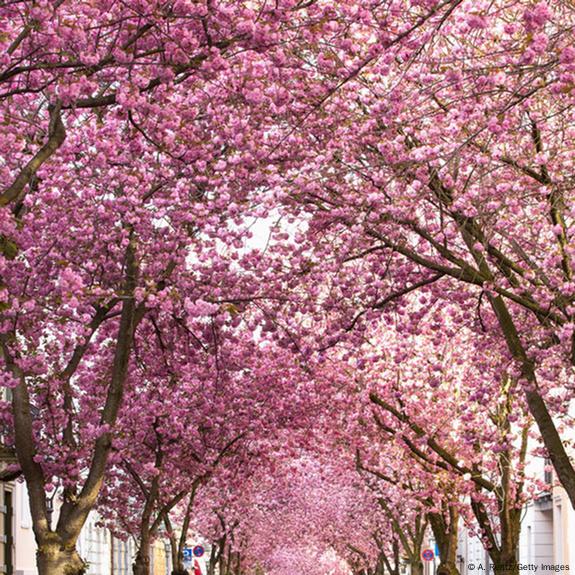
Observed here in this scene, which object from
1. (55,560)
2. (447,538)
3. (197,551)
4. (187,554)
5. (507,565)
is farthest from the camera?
(197,551)

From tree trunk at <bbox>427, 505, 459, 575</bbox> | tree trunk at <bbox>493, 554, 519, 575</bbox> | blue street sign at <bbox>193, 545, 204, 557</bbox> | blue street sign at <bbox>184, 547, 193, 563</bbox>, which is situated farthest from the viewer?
blue street sign at <bbox>193, 545, 204, 557</bbox>

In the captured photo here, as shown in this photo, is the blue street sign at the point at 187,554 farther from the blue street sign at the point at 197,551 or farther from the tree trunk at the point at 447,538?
the tree trunk at the point at 447,538

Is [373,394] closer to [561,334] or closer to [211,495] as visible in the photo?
[561,334]

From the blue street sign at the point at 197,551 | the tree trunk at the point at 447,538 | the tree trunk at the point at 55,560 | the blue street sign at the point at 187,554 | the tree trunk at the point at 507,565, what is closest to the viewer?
the tree trunk at the point at 55,560

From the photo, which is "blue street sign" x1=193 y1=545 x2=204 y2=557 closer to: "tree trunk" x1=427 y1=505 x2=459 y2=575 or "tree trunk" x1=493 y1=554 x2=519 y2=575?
"tree trunk" x1=427 y1=505 x2=459 y2=575

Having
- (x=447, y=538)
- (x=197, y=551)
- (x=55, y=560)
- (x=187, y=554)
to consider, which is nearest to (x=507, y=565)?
(x=447, y=538)

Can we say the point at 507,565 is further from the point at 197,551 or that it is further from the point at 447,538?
the point at 197,551

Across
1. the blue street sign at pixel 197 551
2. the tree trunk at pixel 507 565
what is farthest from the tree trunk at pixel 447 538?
the blue street sign at pixel 197 551

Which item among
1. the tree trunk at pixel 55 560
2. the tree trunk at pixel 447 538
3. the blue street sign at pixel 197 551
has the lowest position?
the tree trunk at pixel 55 560

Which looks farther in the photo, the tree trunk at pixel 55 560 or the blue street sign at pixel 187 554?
the blue street sign at pixel 187 554

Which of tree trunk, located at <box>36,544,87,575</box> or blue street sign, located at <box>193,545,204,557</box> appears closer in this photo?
tree trunk, located at <box>36,544,87,575</box>

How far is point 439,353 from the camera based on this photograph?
950 inches

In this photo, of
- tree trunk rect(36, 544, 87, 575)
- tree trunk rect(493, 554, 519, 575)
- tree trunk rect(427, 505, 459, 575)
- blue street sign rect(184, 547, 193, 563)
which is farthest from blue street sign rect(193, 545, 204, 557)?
tree trunk rect(36, 544, 87, 575)

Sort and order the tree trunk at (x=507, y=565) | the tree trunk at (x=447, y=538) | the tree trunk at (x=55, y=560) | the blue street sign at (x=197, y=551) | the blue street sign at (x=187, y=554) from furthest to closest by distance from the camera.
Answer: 1. the blue street sign at (x=197, y=551)
2. the blue street sign at (x=187, y=554)
3. the tree trunk at (x=447, y=538)
4. the tree trunk at (x=507, y=565)
5. the tree trunk at (x=55, y=560)
